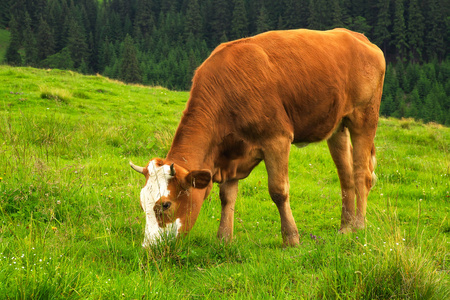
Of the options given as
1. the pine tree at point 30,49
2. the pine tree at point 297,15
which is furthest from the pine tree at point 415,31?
the pine tree at point 30,49

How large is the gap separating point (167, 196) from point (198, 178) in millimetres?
372

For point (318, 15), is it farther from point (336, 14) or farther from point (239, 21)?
point (239, 21)

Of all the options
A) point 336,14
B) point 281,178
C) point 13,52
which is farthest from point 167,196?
point 336,14

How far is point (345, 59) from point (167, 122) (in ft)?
27.3

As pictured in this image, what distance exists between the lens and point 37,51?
91.8 meters

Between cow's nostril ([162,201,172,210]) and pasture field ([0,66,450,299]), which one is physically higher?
cow's nostril ([162,201,172,210])

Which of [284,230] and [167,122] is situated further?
[167,122]

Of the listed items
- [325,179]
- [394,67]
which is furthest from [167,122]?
[394,67]

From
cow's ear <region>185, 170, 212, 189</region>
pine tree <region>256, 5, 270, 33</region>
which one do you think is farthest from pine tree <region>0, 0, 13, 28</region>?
cow's ear <region>185, 170, 212, 189</region>

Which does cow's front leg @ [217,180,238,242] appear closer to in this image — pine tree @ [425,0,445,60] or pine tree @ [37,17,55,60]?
pine tree @ [37,17,55,60]

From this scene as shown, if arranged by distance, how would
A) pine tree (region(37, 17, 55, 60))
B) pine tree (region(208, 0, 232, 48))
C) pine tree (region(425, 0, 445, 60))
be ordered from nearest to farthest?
pine tree (region(425, 0, 445, 60)) < pine tree (region(37, 17, 55, 60)) < pine tree (region(208, 0, 232, 48))

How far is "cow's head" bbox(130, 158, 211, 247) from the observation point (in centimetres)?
408

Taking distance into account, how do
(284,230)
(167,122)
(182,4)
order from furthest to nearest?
(182,4)
(167,122)
(284,230)

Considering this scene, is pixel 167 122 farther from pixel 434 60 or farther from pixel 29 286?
pixel 434 60
